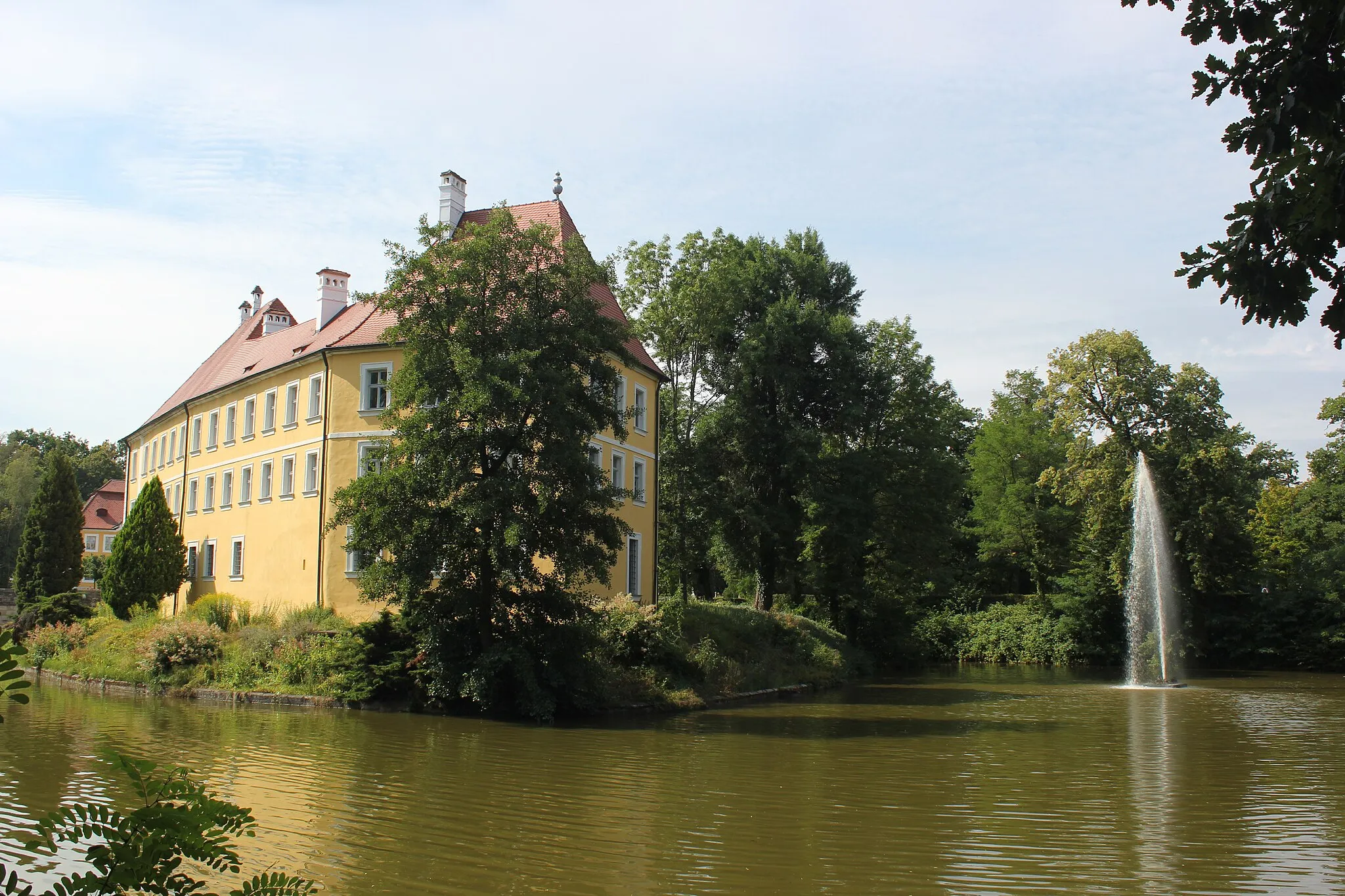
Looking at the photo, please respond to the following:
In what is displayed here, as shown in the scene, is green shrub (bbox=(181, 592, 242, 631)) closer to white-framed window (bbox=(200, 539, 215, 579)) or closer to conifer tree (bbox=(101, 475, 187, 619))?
conifer tree (bbox=(101, 475, 187, 619))

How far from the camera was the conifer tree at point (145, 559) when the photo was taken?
33.7 meters

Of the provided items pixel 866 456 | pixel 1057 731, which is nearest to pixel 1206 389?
pixel 866 456

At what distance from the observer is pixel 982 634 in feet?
157

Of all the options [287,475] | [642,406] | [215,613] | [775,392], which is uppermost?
[775,392]

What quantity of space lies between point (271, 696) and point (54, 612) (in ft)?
52.6

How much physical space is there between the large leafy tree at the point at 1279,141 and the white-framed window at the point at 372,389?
90.5 feet

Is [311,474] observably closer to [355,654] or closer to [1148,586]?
[355,654]

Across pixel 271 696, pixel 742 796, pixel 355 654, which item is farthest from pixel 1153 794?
pixel 271 696

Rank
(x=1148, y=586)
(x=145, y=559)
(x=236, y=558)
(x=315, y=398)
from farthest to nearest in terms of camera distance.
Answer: (x=1148, y=586) < (x=236, y=558) < (x=145, y=559) < (x=315, y=398)

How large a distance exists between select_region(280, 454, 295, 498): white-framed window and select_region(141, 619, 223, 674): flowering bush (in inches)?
311

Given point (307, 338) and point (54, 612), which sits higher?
point (307, 338)

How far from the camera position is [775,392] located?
41500mm

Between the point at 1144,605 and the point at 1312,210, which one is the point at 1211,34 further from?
the point at 1144,605

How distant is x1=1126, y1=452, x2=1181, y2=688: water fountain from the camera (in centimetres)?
3797
